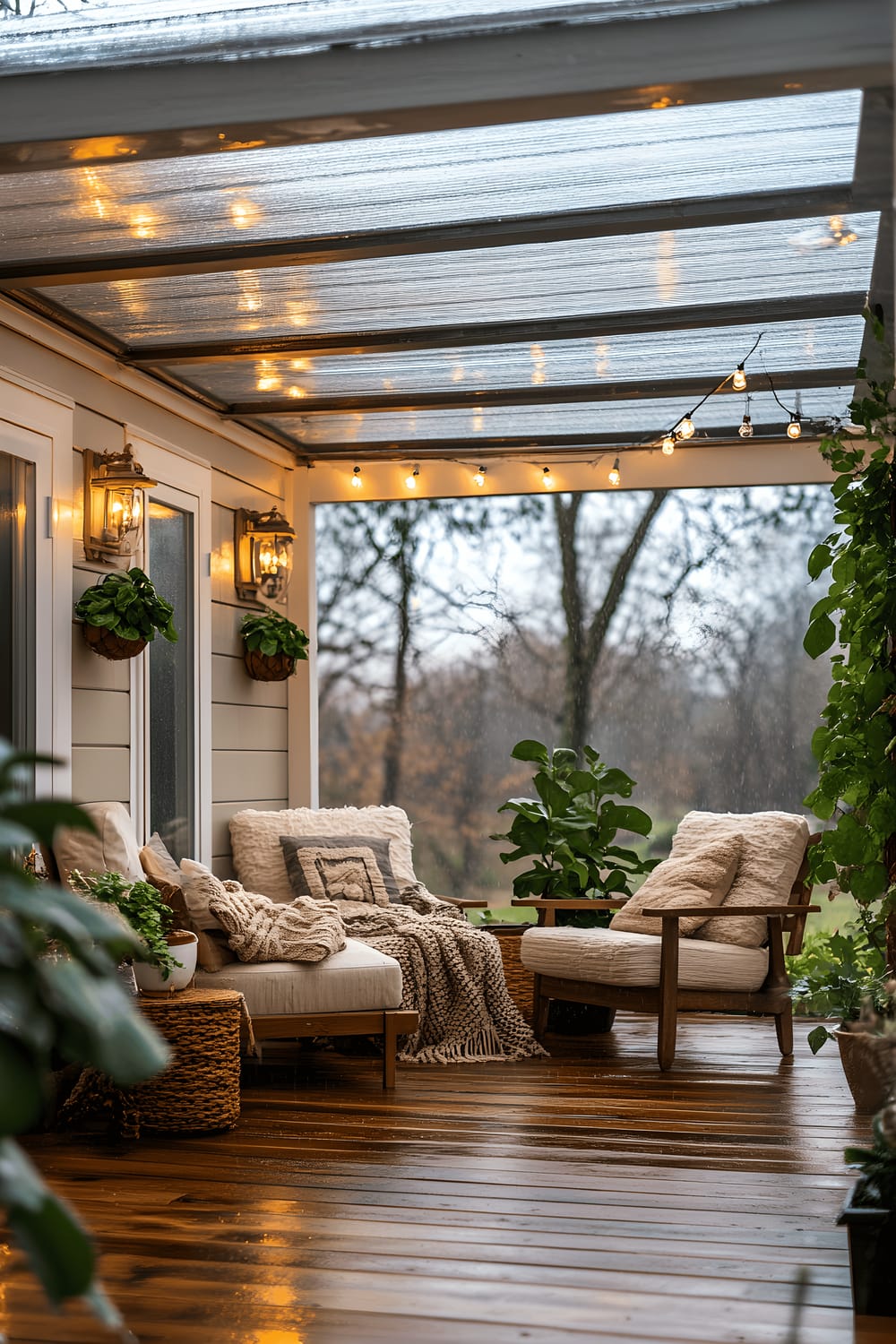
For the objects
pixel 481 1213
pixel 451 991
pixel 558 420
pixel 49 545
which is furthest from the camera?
pixel 558 420

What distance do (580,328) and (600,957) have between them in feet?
7.74

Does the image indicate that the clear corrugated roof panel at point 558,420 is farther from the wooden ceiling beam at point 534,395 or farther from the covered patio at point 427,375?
the wooden ceiling beam at point 534,395

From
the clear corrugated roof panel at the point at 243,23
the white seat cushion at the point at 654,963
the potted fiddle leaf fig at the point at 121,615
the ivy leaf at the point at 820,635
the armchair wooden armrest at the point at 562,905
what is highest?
the clear corrugated roof panel at the point at 243,23

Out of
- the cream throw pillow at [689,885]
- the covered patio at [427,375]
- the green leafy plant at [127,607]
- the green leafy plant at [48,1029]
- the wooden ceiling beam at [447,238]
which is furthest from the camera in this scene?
the cream throw pillow at [689,885]

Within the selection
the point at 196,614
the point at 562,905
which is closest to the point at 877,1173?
the point at 562,905

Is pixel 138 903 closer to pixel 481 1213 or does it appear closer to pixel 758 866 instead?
pixel 481 1213

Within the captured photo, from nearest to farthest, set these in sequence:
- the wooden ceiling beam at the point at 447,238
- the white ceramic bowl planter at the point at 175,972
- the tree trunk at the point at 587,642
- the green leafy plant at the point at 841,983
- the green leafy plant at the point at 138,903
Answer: the wooden ceiling beam at the point at 447,238
the green leafy plant at the point at 841,983
the green leafy plant at the point at 138,903
the white ceramic bowl planter at the point at 175,972
the tree trunk at the point at 587,642

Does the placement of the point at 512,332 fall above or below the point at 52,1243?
above

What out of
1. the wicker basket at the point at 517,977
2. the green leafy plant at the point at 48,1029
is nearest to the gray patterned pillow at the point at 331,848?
the wicker basket at the point at 517,977

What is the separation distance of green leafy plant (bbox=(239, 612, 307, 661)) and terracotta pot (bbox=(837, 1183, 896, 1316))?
412 cm

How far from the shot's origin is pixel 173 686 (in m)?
5.63

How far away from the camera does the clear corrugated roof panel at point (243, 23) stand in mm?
2709

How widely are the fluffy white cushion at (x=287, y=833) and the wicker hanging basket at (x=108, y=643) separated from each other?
134 centimetres

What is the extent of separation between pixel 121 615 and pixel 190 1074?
162cm
